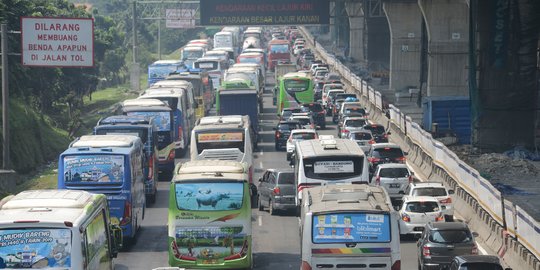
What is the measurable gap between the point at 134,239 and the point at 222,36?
9740 cm

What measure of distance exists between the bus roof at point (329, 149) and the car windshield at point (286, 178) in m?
Answer: 3.57

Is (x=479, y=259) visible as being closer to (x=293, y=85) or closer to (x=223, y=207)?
(x=223, y=207)

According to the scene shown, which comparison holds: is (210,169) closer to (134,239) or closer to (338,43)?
(134,239)

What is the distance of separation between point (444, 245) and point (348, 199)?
12.6 ft

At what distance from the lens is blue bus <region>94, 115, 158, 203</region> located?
4059cm

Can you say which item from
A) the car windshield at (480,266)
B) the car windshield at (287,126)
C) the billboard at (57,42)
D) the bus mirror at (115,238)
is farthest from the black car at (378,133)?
the car windshield at (480,266)

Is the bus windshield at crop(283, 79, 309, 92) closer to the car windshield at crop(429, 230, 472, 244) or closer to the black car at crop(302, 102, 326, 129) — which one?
the black car at crop(302, 102, 326, 129)

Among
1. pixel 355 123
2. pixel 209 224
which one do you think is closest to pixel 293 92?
pixel 355 123

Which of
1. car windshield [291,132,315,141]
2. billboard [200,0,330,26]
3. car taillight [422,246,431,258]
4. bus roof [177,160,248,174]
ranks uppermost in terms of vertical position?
billboard [200,0,330,26]

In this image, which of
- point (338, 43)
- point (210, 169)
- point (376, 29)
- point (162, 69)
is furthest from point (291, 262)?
point (338, 43)

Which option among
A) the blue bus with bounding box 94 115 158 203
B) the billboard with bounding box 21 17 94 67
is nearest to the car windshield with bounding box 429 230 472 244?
the blue bus with bounding box 94 115 158 203

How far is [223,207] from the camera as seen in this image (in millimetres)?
27984

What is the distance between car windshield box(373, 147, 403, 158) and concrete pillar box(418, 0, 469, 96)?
29931 mm

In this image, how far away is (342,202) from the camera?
24.8 metres
